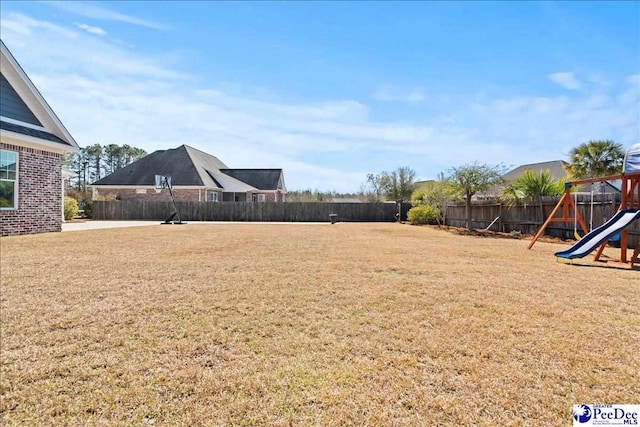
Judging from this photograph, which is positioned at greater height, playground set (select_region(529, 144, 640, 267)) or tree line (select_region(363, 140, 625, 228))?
tree line (select_region(363, 140, 625, 228))

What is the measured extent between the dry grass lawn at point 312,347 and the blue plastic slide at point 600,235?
1642 mm

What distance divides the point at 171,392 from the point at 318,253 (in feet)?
20.0

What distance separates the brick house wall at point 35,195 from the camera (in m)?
10.9

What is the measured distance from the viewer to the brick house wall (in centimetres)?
1092

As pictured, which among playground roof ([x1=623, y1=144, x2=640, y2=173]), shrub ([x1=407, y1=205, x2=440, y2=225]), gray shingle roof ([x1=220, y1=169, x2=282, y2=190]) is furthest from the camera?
gray shingle roof ([x1=220, y1=169, x2=282, y2=190])

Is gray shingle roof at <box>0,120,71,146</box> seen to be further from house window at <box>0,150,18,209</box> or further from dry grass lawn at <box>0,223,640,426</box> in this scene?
dry grass lawn at <box>0,223,640,426</box>

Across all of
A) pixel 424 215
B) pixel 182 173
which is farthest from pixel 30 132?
pixel 424 215

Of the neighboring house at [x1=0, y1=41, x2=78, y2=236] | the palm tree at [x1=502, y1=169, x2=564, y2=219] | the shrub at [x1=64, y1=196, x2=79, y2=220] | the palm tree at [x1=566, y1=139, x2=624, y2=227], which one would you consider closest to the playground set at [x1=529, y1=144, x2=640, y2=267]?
the palm tree at [x1=502, y1=169, x2=564, y2=219]

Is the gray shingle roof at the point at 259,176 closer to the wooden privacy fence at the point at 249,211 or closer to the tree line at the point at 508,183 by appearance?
the wooden privacy fence at the point at 249,211

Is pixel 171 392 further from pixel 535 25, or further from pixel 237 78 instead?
pixel 237 78

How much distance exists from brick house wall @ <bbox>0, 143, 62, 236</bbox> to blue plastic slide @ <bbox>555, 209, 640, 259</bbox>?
15245 mm

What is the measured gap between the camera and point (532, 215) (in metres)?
13.5

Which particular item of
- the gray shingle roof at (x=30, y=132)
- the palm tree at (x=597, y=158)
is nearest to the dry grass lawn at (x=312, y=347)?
the gray shingle roof at (x=30, y=132)

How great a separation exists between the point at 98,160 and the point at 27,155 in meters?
40.4
